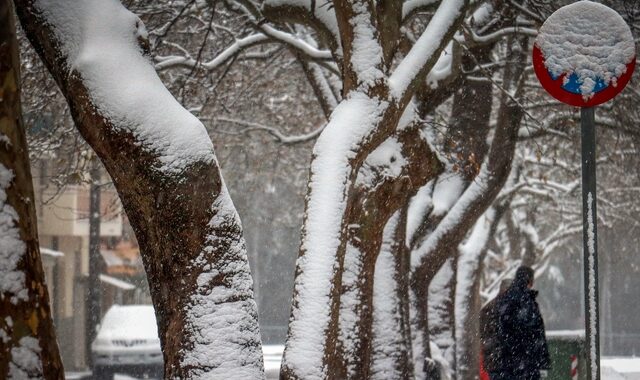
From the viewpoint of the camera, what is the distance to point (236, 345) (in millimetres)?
5695

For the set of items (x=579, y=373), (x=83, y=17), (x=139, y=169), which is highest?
(x=83, y=17)

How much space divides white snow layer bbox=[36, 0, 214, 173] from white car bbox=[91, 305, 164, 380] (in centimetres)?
1629

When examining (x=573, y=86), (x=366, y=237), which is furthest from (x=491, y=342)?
(x=573, y=86)

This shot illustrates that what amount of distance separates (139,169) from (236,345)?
42.9 inches

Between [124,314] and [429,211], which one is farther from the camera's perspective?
[124,314]

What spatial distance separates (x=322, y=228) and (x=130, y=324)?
1672 cm

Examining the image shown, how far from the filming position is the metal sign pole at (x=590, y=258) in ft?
18.8

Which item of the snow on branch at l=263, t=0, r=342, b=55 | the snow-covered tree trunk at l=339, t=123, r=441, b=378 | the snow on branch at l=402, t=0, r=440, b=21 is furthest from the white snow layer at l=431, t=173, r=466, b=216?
the snow-covered tree trunk at l=339, t=123, r=441, b=378

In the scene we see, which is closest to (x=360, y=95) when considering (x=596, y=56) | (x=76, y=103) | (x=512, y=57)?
(x=596, y=56)

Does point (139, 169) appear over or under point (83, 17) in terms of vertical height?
under

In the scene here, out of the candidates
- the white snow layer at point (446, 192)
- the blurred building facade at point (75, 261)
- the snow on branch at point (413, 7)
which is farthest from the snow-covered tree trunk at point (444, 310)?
the blurred building facade at point (75, 261)

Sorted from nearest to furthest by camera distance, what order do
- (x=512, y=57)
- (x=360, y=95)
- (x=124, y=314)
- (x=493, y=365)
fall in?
(x=360, y=95) → (x=493, y=365) → (x=512, y=57) → (x=124, y=314)

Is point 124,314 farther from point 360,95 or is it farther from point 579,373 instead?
point 360,95

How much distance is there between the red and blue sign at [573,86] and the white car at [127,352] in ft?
54.0
